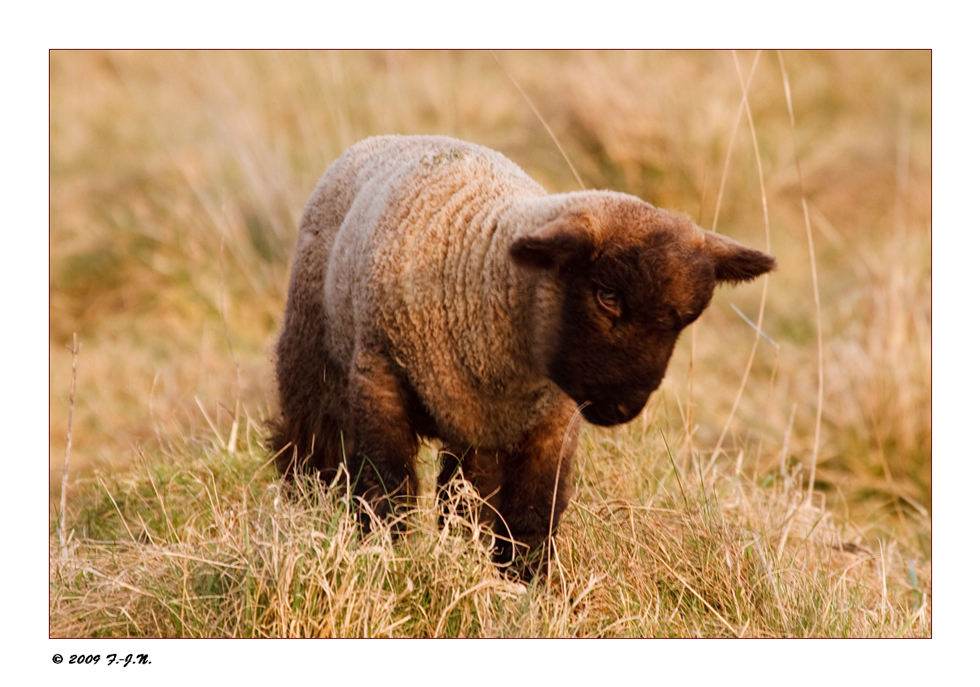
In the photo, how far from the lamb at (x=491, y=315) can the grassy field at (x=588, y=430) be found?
0.31m

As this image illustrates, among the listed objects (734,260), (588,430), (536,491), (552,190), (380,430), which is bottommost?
(536,491)

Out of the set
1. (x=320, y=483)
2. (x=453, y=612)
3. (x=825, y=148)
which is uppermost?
(x=825, y=148)

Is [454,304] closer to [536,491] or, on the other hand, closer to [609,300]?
[609,300]

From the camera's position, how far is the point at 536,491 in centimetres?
407

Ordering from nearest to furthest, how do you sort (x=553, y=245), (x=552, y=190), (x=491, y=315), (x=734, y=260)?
(x=553, y=245), (x=734, y=260), (x=491, y=315), (x=552, y=190)

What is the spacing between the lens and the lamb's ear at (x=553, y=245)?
3.39 metres

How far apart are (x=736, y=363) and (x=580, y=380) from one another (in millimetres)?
5494

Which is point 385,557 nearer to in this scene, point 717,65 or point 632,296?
point 632,296

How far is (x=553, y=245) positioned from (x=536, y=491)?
3.57 feet

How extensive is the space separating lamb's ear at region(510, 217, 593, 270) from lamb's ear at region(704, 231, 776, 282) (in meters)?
0.48

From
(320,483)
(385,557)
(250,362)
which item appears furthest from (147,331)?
(385,557)

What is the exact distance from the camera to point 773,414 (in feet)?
26.1

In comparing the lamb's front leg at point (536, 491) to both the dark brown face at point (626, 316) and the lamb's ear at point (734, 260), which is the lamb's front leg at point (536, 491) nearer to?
the dark brown face at point (626, 316)

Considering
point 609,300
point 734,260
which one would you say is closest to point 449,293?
point 609,300
